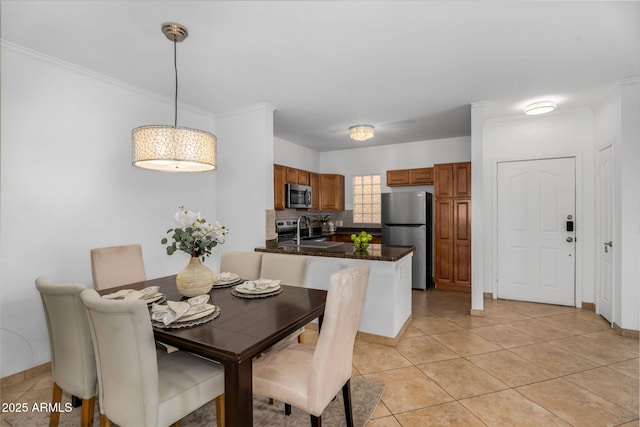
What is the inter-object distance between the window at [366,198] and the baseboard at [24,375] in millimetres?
5052

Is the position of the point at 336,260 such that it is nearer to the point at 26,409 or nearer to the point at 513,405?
the point at 513,405

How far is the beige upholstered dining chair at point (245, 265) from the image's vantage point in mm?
2635

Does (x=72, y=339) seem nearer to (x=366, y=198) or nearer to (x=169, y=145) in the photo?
(x=169, y=145)

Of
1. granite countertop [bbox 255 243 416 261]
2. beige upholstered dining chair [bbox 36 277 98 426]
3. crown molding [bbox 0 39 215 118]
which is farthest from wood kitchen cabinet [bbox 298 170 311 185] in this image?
beige upholstered dining chair [bbox 36 277 98 426]

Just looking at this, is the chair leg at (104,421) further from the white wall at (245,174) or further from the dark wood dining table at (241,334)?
the white wall at (245,174)

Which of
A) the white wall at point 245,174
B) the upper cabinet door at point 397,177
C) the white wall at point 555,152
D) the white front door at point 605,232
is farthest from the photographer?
the upper cabinet door at point 397,177

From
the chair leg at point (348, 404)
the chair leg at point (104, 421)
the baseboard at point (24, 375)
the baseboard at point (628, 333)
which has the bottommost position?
the baseboard at point (24, 375)

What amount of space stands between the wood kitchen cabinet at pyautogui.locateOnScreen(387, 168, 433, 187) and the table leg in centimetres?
486

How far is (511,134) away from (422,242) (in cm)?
206

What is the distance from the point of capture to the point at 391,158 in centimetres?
589

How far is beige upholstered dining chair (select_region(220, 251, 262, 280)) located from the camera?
263cm

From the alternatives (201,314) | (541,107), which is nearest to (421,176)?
(541,107)

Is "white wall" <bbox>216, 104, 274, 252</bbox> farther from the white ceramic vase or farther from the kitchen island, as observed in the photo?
the white ceramic vase

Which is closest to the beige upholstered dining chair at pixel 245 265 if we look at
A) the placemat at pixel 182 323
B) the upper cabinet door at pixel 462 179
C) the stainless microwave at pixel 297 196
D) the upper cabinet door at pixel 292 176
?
the placemat at pixel 182 323
